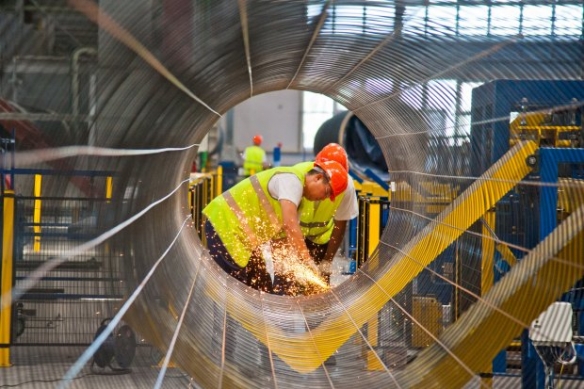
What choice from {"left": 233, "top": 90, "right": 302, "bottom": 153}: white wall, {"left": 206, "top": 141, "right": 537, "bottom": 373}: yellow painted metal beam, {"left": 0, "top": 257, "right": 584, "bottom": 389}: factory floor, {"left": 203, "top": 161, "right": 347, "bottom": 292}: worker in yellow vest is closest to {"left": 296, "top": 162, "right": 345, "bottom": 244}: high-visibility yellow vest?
{"left": 203, "top": 161, "right": 347, "bottom": 292}: worker in yellow vest

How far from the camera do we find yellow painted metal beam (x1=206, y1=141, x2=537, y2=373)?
5.66m

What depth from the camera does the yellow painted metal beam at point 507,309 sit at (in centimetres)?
408

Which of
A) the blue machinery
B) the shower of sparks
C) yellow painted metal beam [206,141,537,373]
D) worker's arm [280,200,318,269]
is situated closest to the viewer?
the blue machinery

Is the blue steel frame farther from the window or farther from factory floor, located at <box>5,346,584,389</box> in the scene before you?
the window

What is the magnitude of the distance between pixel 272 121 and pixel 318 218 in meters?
22.4

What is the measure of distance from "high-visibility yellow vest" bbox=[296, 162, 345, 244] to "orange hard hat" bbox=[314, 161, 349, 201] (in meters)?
0.64

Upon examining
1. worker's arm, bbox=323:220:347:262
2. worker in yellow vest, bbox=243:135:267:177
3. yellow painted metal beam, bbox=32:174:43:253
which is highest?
worker in yellow vest, bbox=243:135:267:177

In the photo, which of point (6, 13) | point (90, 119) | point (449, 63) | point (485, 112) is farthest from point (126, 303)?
point (485, 112)

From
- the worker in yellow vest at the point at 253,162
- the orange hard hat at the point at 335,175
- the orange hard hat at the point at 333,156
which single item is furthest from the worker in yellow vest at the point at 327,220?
the worker in yellow vest at the point at 253,162

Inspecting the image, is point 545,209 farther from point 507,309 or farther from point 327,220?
point 327,220

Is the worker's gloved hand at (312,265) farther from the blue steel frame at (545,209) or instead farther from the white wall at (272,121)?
the white wall at (272,121)

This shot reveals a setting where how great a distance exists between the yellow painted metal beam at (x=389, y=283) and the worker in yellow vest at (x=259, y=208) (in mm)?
569

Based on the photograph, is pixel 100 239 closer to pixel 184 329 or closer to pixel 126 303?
pixel 126 303

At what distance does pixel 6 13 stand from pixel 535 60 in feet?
8.07
